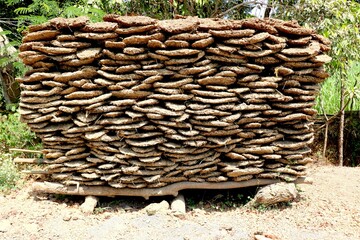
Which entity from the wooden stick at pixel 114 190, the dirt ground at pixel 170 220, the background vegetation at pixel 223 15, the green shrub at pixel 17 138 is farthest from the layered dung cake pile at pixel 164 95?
the green shrub at pixel 17 138

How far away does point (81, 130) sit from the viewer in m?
3.71

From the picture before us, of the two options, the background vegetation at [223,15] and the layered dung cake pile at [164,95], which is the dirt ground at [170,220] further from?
the background vegetation at [223,15]

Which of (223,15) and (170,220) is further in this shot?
(223,15)

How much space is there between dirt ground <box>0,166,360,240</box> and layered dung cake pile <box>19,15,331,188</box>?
14.3 inches

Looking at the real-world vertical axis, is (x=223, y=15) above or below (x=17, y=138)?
above

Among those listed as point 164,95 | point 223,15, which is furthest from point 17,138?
point 223,15

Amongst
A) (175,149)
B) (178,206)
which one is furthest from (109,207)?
(175,149)

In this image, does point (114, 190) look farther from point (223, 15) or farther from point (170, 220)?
point (223, 15)

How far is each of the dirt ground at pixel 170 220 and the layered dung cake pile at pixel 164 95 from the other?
363 millimetres

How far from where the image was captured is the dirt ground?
11.0 feet

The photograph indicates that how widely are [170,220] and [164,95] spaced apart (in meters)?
1.27

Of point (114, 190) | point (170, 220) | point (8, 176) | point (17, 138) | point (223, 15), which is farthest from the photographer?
point (223, 15)

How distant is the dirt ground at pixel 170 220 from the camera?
3350 millimetres

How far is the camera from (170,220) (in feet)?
11.8
